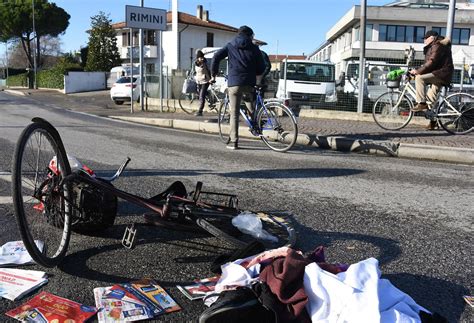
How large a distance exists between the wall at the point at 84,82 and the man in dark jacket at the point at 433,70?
35022 mm

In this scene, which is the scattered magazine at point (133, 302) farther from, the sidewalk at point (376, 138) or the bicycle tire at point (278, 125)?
the sidewalk at point (376, 138)

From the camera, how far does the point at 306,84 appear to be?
50.9 ft

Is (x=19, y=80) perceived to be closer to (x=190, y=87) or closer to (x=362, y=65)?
(x=190, y=87)

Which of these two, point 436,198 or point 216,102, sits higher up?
point 216,102

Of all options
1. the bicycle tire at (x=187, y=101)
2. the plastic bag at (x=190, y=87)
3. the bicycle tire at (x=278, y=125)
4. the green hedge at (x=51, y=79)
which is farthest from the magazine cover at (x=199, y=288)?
the green hedge at (x=51, y=79)

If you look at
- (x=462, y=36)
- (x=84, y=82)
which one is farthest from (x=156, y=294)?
(x=462, y=36)

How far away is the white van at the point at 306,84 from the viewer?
15.1 meters

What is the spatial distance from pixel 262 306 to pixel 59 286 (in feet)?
4.36

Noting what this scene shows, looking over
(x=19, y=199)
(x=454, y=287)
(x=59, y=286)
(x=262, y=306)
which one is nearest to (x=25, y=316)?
(x=59, y=286)

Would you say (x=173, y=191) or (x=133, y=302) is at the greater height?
(x=173, y=191)

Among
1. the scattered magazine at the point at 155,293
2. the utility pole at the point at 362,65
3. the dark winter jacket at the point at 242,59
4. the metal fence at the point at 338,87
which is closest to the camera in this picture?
the scattered magazine at the point at 155,293

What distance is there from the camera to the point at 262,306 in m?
2.38

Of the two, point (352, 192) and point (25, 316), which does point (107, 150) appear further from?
point (25, 316)

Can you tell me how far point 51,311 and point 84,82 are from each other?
42.1 m
